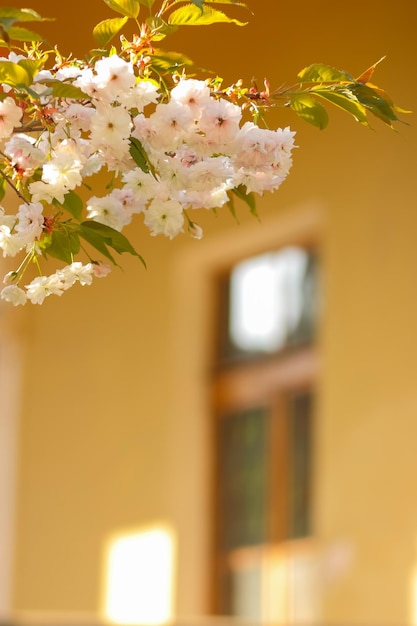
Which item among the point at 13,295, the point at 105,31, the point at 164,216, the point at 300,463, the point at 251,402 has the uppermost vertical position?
the point at 251,402

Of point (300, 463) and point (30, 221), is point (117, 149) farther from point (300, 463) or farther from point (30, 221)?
point (300, 463)

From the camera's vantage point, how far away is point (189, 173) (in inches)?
72.6

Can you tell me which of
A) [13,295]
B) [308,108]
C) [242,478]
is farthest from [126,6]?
[242,478]

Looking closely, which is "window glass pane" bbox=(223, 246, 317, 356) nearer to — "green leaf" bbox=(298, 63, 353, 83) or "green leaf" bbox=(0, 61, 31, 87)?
"green leaf" bbox=(298, 63, 353, 83)

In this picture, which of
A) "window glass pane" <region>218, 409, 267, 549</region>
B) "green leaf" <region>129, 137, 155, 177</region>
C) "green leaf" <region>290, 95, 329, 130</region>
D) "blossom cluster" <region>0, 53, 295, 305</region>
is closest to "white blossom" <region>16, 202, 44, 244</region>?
"blossom cluster" <region>0, 53, 295, 305</region>

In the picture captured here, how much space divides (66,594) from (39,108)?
870cm

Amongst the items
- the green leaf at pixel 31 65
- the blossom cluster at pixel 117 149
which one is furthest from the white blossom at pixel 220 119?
the green leaf at pixel 31 65

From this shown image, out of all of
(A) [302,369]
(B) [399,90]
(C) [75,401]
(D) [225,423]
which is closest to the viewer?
(B) [399,90]

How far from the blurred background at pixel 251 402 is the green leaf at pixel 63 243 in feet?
14.3

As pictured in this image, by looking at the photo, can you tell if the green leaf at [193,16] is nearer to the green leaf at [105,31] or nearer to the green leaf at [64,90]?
the green leaf at [105,31]

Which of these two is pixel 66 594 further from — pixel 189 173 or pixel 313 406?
pixel 189 173

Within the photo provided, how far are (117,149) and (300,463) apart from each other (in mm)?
7263

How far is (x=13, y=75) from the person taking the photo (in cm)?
171

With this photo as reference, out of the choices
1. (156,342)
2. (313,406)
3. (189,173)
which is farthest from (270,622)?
(189,173)
